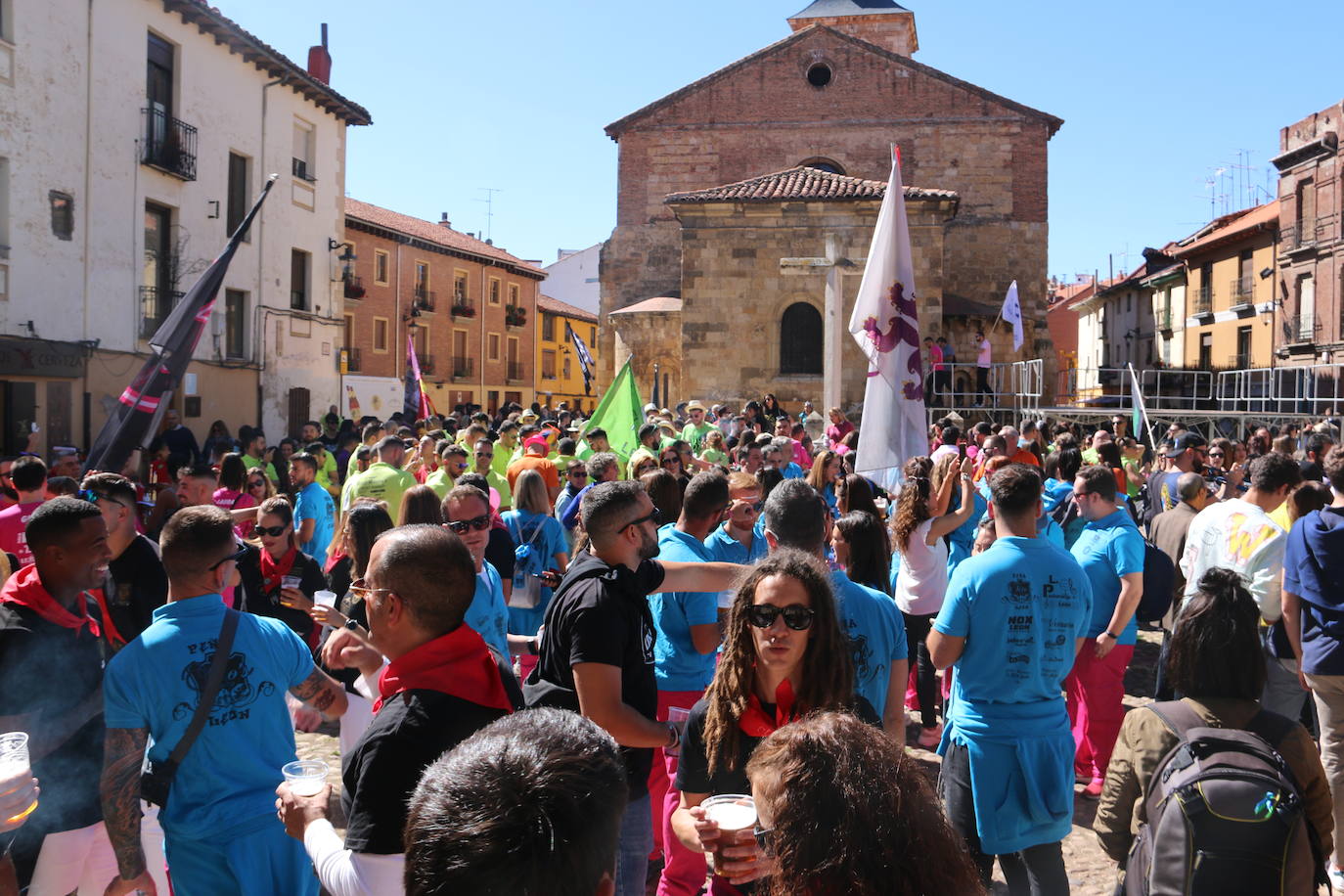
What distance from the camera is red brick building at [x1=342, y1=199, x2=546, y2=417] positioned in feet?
112

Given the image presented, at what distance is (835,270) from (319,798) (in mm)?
12390

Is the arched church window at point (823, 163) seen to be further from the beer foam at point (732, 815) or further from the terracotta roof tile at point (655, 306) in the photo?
the beer foam at point (732, 815)

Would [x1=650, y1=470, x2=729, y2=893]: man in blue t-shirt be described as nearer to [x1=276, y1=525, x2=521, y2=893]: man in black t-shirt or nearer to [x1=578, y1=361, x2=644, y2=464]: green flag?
[x1=276, y1=525, x2=521, y2=893]: man in black t-shirt

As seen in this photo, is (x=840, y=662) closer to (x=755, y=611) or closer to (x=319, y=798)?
(x=755, y=611)

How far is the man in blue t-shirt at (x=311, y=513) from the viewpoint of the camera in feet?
22.4

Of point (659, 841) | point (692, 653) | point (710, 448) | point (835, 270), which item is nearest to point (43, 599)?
point (692, 653)

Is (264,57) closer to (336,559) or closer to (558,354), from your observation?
(336,559)

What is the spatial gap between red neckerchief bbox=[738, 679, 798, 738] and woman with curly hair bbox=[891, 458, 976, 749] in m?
3.10

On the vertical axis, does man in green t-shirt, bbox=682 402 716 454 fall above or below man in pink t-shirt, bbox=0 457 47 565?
above

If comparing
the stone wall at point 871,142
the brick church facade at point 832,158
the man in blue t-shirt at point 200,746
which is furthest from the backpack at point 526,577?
the stone wall at point 871,142

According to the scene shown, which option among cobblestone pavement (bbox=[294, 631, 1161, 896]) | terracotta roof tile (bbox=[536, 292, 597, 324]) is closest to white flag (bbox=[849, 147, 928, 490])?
cobblestone pavement (bbox=[294, 631, 1161, 896])

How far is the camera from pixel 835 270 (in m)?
13.9

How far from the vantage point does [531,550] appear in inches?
230

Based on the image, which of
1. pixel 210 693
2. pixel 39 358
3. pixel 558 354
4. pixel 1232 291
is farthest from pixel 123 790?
pixel 558 354
